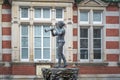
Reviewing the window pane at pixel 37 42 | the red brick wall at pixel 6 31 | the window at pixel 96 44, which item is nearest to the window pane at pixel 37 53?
the window pane at pixel 37 42

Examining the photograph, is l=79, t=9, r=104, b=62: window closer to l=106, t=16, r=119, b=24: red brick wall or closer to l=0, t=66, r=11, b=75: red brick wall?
l=106, t=16, r=119, b=24: red brick wall

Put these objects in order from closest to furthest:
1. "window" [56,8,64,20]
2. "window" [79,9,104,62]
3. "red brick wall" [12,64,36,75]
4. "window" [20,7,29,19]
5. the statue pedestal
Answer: the statue pedestal → "red brick wall" [12,64,36,75] → "window" [20,7,29,19] → "window" [56,8,64,20] → "window" [79,9,104,62]

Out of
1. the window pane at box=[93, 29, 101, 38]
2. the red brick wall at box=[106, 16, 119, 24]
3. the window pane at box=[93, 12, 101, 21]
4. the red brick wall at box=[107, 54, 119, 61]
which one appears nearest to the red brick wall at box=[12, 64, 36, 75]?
the window pane at box=[93, 29, 101, 38]

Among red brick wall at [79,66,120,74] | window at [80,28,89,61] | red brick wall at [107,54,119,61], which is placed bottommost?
Answer: red brick wall at [79,66,120,74]

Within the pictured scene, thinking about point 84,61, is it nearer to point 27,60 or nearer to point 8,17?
point 27,60

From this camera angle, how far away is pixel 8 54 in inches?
811

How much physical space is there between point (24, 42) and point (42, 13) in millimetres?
1435

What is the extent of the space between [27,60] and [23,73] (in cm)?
57

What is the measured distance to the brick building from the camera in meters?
20.4

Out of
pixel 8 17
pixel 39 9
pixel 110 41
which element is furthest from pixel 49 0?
pixel 110 41

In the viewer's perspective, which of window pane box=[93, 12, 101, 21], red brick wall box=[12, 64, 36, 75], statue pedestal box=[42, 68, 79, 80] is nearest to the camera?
statue pedestal box=[42, 68, 79, 80]

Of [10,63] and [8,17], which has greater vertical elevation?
[8,17]

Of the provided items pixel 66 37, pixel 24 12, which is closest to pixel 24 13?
pixel 24 12

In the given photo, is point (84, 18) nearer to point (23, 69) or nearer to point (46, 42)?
point (46, 42)
